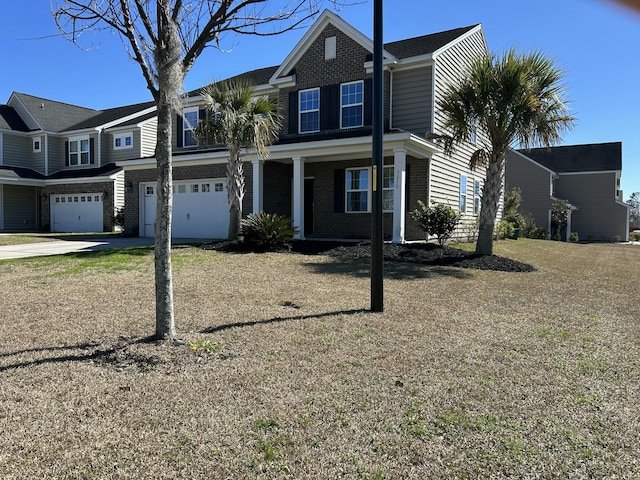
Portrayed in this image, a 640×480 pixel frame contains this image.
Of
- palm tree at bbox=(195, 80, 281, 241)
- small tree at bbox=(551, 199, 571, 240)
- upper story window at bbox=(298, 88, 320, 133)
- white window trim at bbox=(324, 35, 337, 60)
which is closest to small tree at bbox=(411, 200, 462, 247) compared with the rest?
palm tree at bbox=(195, 80, 281, 241)

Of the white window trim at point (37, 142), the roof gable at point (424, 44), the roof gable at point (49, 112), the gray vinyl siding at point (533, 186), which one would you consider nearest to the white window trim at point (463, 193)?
the roof gable at point (424, 44)

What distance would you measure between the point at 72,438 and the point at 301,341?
2.47 metres

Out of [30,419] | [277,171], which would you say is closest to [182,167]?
[277,171]

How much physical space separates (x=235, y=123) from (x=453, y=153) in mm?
8337

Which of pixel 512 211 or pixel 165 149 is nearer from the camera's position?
pixel 165 149

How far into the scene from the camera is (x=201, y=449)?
274 centimetres

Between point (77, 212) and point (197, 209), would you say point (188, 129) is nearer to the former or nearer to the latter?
point (197, 209)

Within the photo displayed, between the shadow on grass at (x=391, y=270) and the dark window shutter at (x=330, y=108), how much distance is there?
22.2 ft

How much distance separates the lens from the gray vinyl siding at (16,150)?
2712cm

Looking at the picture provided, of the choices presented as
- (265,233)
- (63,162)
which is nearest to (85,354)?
(265,233)

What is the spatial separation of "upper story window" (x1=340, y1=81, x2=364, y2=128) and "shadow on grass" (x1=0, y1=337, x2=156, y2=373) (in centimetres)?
1286

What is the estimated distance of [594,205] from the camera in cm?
3488

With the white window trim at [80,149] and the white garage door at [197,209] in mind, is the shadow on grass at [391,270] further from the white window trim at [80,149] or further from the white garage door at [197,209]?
the white window trim at [80,149]

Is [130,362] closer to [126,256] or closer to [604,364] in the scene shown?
[604,364]
